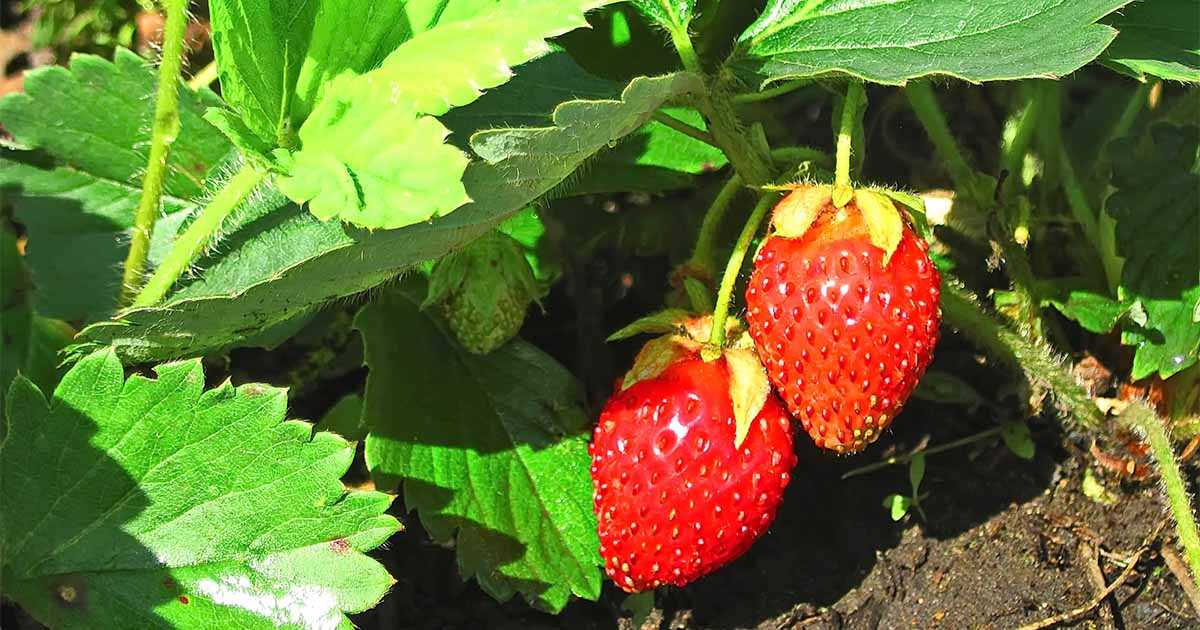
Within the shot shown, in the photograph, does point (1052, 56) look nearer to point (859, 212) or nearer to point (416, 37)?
point (859, 212)

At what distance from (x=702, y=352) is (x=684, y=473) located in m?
0.15

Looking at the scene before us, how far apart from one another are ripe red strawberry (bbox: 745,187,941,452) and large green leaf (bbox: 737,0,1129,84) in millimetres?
157

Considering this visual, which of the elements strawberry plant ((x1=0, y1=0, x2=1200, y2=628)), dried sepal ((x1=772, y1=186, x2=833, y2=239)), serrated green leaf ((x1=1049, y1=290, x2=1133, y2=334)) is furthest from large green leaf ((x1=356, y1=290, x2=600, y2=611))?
serrated green leaf ((x1=1049, y1=290, x2=1133, y2=334))

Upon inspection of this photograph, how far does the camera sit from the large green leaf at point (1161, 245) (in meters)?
1.66

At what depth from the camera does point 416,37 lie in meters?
1.32

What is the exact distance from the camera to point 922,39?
145 centimetres

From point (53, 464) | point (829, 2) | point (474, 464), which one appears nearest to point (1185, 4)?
point (829, 2)

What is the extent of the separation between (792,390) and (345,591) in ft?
1.88

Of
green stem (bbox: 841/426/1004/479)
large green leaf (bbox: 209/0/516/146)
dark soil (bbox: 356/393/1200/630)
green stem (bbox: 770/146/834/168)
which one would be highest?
large green leaf (bbox: 209/0/516/146)

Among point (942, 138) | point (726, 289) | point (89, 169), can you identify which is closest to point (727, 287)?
point (726, 289)

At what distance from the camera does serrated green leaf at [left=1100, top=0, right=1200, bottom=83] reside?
1.50 meters

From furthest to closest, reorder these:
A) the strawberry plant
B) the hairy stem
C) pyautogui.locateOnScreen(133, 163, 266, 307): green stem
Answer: the hairy stem < pyautogui.locateOnScreen(133, 163, 266, 307): green stem < the strawberry plant

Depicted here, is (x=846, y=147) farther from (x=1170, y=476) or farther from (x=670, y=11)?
(x=1170, y=476)

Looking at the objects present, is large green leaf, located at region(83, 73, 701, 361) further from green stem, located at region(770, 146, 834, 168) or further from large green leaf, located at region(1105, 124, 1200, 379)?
large green leaf, located at region(1105, 124, 1200, 379)
